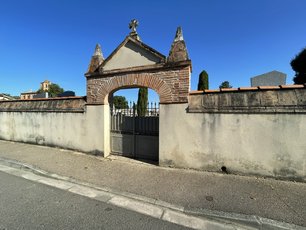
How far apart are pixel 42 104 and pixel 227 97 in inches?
300

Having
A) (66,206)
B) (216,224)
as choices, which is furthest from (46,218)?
(216,224)

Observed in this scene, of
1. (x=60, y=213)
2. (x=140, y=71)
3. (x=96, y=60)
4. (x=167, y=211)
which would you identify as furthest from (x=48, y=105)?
(x=167, y=211)

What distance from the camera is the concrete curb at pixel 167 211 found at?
2.78m

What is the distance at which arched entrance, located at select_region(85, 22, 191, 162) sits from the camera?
5.23 meters

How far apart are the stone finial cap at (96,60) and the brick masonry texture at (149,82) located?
0.29m

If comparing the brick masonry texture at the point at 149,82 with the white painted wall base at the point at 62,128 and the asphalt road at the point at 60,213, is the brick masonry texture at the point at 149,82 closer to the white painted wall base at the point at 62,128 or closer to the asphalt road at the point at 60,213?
the white painted wall base at the point at 62,128

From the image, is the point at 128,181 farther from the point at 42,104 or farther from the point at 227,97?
the point at 42,104

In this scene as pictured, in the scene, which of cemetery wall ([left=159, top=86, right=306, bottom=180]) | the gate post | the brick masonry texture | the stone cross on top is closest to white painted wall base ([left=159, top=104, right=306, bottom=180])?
cemetery wall ([left=159, top=86, right=306, bottom=180])

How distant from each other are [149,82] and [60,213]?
13.5 ft

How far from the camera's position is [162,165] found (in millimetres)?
5410

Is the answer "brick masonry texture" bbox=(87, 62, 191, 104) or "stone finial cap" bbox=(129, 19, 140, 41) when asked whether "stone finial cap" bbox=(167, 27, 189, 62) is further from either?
"stone finial cap" bbox=(129, 19, 140, 41)

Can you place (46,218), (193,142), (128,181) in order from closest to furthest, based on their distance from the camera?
(46,218)
(128,181)
(193,142)

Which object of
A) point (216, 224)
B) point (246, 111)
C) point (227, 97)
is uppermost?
point (227, 97)

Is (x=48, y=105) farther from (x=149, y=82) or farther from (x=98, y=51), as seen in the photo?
(x=149, y=82)
